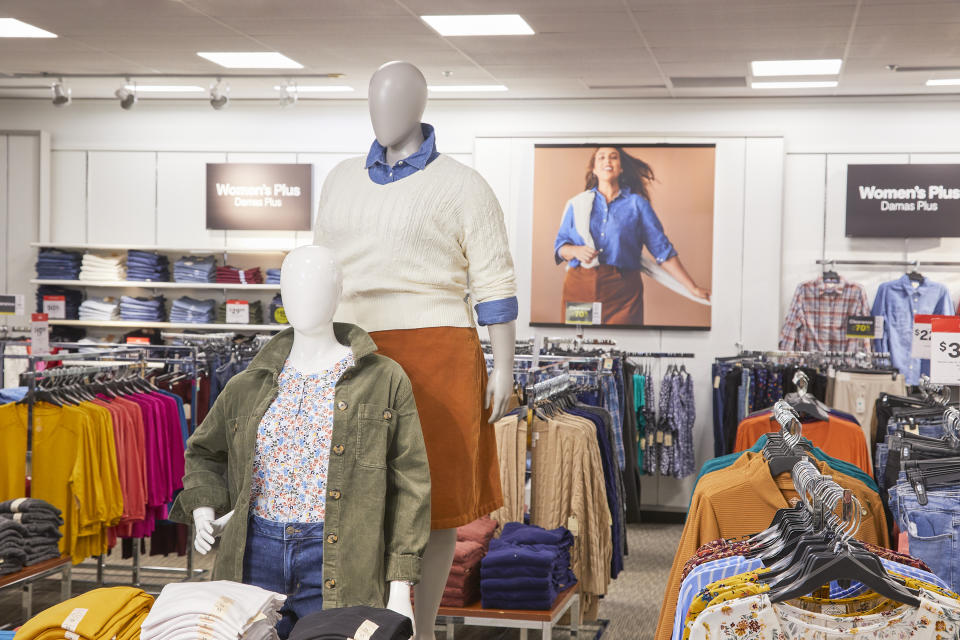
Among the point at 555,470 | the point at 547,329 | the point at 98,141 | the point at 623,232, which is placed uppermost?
the point at 98,141

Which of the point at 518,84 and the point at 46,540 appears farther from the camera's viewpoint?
the point at 518,84

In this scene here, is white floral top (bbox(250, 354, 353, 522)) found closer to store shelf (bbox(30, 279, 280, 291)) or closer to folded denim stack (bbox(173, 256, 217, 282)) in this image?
store shelf (bbox(30, 279, 280, 291))

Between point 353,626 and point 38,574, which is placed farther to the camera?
point 38,574

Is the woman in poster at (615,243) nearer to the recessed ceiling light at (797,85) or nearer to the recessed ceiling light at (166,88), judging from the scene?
the recessed ceiling light at (797,85)

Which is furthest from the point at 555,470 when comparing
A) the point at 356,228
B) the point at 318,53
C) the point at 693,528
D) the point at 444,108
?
the point at 444,108

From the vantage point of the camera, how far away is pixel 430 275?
2.62 m

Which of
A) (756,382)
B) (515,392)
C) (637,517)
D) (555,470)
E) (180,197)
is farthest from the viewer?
(180,197)

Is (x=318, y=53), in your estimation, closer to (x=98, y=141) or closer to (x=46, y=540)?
(x=98, y=141)

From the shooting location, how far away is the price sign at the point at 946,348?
3551 millimetres

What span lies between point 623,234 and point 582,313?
0.83 metres

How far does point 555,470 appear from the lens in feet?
13.7

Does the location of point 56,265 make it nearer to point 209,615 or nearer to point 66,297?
point 66,297

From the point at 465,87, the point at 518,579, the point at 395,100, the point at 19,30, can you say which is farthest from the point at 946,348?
the point at 19,30

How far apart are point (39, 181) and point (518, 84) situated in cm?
447
